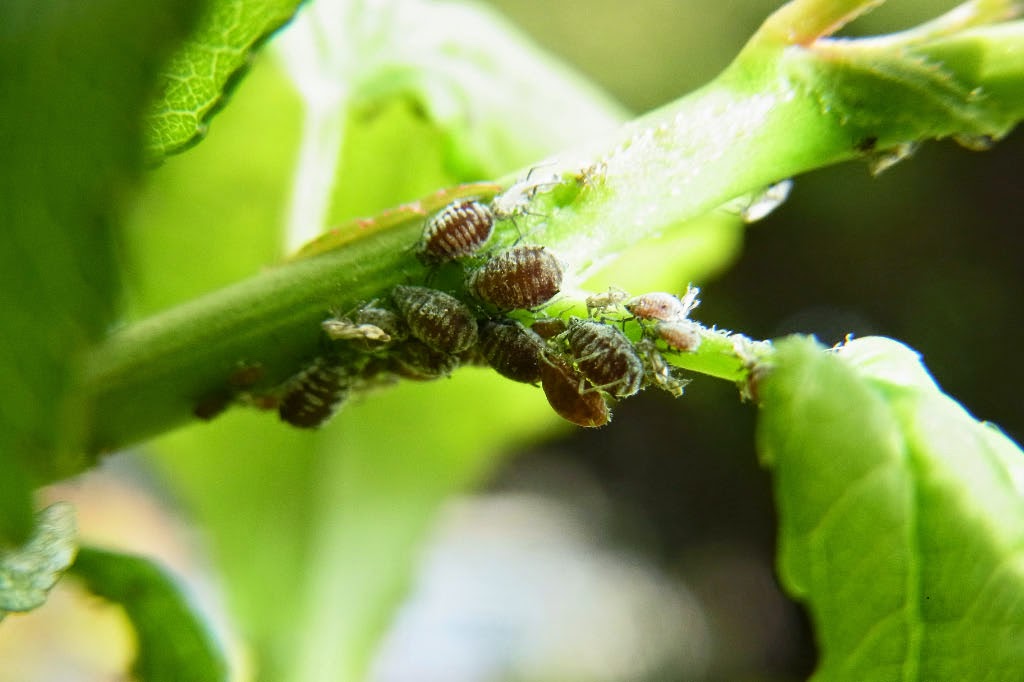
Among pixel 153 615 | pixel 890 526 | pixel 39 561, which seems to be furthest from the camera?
pixel 153 615

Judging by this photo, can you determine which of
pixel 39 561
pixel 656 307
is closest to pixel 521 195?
pixel 656 307

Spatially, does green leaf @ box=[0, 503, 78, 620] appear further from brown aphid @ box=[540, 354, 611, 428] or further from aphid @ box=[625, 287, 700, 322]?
aphid @ box=[625, 287, 700, 322]

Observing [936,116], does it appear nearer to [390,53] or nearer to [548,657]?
[390,53]

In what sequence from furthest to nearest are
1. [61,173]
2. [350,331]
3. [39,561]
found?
[350,331], [39,561], [61,173]

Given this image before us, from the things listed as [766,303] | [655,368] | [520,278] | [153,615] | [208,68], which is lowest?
[766,303]

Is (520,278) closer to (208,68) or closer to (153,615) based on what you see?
(208,68)

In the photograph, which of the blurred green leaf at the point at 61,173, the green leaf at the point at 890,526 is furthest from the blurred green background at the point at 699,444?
the blurred green leaf at the point at 61,173

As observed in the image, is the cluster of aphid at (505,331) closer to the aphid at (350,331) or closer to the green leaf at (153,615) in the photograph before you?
the aphid at (350,331)
